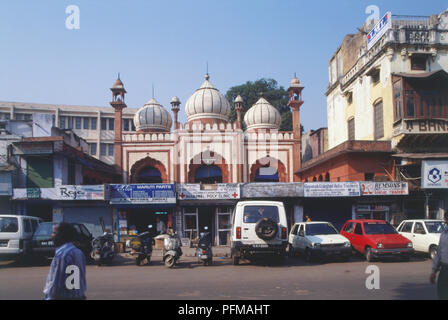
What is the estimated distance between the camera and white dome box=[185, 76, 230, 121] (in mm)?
28984

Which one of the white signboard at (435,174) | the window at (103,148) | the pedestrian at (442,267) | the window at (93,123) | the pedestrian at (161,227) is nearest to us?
the pedestrian at (442,267)

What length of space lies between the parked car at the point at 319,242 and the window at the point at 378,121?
11.1m

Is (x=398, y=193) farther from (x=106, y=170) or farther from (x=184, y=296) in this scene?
Answer: (x=106, y=170)

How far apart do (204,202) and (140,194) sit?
3299 mm

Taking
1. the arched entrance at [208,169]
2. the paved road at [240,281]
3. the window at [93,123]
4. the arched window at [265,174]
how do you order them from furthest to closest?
the window at [93,123]
the arched window at [265,174]
the arched entrance at [208,169]
the paved road at [240,281]

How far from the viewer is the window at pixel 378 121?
2274 cm

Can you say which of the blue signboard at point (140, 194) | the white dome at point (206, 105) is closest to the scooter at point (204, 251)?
the blue signboard at point (140, 194)

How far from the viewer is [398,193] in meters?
18.9

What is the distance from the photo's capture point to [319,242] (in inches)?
495

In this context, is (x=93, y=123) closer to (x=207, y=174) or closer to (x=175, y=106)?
(x=175, y=106)

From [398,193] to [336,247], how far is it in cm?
815

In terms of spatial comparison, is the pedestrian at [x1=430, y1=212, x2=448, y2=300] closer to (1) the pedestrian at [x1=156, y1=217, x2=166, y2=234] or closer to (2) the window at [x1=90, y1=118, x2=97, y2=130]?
(1) the pedestrian at [x1=156, y1=217, x2=166, y2=234]

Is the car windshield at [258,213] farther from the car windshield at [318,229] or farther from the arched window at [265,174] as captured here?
the arched window at [265,174]
